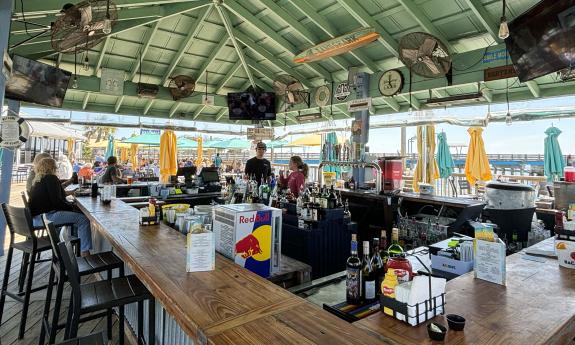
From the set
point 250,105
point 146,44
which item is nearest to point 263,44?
point 250,105

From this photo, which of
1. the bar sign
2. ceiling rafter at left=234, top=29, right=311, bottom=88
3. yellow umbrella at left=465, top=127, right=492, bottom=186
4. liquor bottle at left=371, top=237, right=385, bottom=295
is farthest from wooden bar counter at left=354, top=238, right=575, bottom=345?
ceiling rafter at left=234, top=29, right=311, bottom=88

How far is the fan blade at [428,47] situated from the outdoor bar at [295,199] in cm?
3

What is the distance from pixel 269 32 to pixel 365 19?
207 centimetres

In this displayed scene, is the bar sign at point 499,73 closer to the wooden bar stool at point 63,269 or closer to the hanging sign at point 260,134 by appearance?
the hanging sign at point 260,134

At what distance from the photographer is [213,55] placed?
7.43 m

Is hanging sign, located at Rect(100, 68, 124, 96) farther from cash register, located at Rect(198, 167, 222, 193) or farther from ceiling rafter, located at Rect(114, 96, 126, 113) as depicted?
cash register, located at Rect(198, 167, 222, 193)

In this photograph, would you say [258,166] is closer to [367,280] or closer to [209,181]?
[209,181]

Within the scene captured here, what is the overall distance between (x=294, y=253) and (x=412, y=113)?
5980 millimetres

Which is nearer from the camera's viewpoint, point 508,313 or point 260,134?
point 508,313

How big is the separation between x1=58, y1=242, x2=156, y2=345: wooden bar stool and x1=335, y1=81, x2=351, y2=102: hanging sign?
5.64 m

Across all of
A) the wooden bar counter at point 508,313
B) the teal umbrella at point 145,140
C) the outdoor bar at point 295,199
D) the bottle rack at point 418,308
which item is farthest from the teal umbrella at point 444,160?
the teal umbrella at point 145,140

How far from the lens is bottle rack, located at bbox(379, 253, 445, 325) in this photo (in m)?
1.06

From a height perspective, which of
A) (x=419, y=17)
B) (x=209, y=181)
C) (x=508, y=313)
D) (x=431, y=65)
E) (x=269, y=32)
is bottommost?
(x=508, y=313)

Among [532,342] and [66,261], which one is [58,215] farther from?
[532,342]
